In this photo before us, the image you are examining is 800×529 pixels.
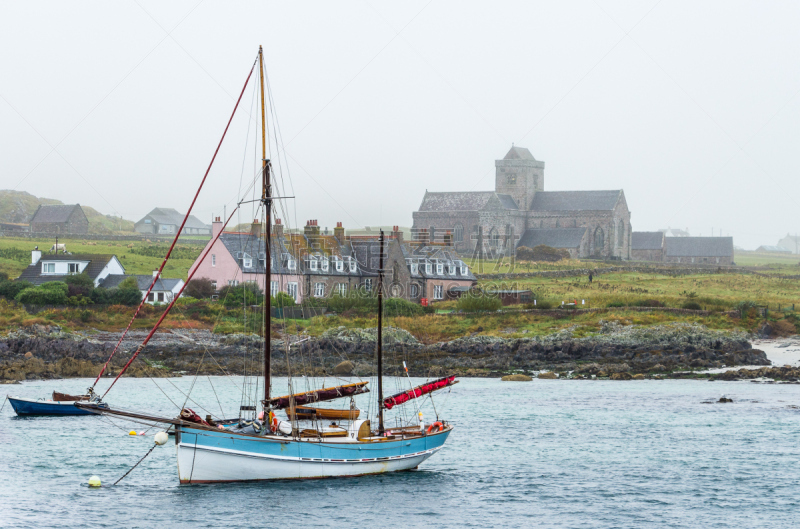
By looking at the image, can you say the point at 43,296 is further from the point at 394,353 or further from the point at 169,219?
the point at 169,219

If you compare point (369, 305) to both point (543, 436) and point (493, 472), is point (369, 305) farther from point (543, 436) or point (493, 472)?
point (493, 472)

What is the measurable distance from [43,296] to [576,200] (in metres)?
92.5

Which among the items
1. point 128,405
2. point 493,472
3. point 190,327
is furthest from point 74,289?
point 493,472

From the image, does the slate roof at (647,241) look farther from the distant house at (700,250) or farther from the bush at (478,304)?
the bush at (478,304)

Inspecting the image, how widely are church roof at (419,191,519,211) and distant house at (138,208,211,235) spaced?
2340 inches

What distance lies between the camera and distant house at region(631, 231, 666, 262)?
149 meters

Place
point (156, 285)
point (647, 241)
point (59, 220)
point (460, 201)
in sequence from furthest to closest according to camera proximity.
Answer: point (647, 241), point (460, 201), point (59, 220), point (156, 285)

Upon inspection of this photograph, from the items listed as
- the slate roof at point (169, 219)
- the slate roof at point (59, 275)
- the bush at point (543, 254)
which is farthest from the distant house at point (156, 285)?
the slate roof at point (169, 219)

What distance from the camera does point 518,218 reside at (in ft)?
462

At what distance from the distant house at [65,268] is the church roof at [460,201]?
69.4 meters

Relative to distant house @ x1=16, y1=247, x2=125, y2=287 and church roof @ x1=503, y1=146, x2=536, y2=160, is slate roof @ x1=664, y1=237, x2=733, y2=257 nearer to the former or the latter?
church roof @ x1=503, y1=146, x2=536, y2=160

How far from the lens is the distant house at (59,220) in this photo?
13900 centimetres

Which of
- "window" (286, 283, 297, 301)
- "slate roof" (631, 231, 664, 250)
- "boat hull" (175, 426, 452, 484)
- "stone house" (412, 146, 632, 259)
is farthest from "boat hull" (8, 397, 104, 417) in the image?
"slate roof" (631, 231, 664, 250)

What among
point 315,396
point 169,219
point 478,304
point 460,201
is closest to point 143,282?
point 478,304
